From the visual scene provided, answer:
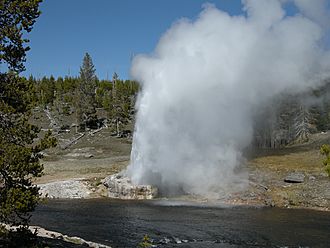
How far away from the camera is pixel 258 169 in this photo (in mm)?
51781

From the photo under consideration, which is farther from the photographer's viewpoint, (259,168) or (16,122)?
(259,168)

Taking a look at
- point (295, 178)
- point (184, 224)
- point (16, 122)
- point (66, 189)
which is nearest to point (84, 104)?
point (66, 189)

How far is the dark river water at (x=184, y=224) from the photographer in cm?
2527

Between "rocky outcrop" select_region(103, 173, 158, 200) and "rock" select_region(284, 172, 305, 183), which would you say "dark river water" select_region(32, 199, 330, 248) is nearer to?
"rocky outcrop" select_region(103, 173, 158, 200)

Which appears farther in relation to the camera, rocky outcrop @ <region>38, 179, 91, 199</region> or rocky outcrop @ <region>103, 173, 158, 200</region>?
rocky outcrop @ <region>38, 179, 91, 199</region>

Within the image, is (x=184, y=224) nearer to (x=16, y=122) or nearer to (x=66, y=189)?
(x=16, y=122)

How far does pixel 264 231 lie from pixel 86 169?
34.9m

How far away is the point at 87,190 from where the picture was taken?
4659cm

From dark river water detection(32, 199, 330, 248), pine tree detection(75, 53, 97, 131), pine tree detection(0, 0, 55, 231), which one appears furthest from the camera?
pine tree detection(75, 53, 97, 131)

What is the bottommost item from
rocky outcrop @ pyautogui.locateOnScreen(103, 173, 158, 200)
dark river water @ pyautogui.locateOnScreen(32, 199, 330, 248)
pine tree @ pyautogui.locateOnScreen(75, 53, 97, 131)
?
dark river water @ pyautogui.locateOnScreen(32, 199, 330, 248)

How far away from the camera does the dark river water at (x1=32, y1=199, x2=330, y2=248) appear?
25266 mm

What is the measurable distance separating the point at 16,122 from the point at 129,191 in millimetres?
28850

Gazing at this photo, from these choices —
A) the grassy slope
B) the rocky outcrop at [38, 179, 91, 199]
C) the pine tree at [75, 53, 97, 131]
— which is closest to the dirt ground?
the grassy slope

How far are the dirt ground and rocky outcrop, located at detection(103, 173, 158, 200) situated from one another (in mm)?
2710
